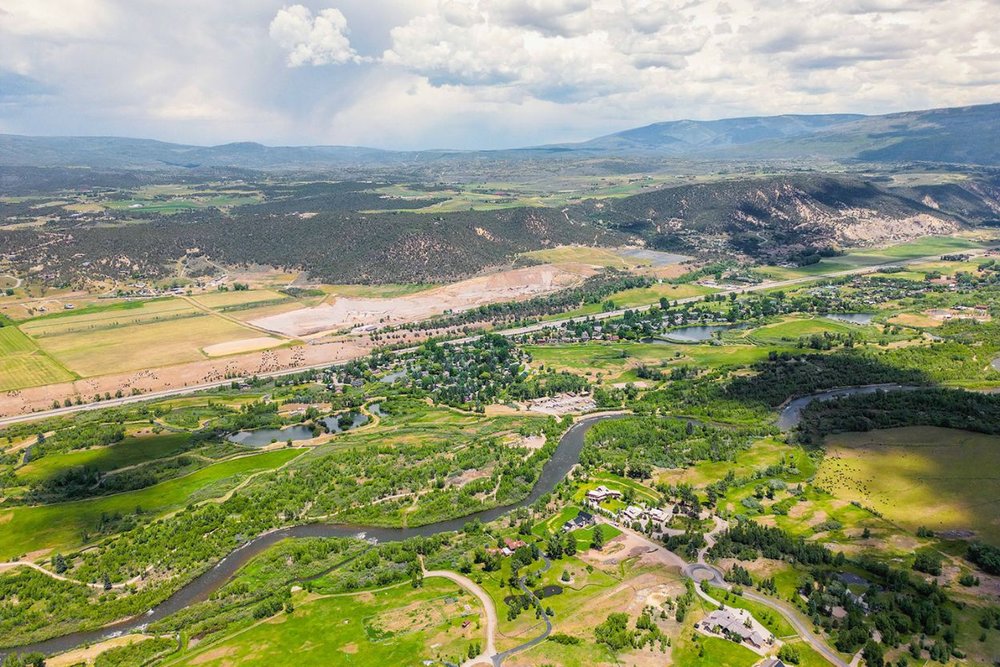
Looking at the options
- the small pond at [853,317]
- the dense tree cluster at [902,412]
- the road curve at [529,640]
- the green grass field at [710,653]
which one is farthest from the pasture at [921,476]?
the small pond at [853,317]

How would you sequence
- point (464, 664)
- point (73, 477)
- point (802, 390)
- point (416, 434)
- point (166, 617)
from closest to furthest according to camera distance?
Result: point (464, 664), point (166, 617), point (73, 477), point (416, 434), point (802, 390)

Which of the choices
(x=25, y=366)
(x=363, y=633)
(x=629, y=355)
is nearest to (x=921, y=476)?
(x=629, y=355)

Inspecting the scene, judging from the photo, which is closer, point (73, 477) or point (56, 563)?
point (56, 563)

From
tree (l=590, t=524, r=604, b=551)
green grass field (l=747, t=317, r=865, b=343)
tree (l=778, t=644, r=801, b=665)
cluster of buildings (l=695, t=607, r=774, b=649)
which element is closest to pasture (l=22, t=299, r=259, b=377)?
tree (l=590, t=524, r=604, b=551)

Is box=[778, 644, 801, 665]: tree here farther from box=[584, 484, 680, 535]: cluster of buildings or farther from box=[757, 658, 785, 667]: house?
box=[584, 484, 680, 535]: cluster of buildings

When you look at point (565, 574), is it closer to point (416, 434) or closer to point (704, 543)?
point (704, 543)

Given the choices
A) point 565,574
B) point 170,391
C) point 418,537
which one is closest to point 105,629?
point 418,537
